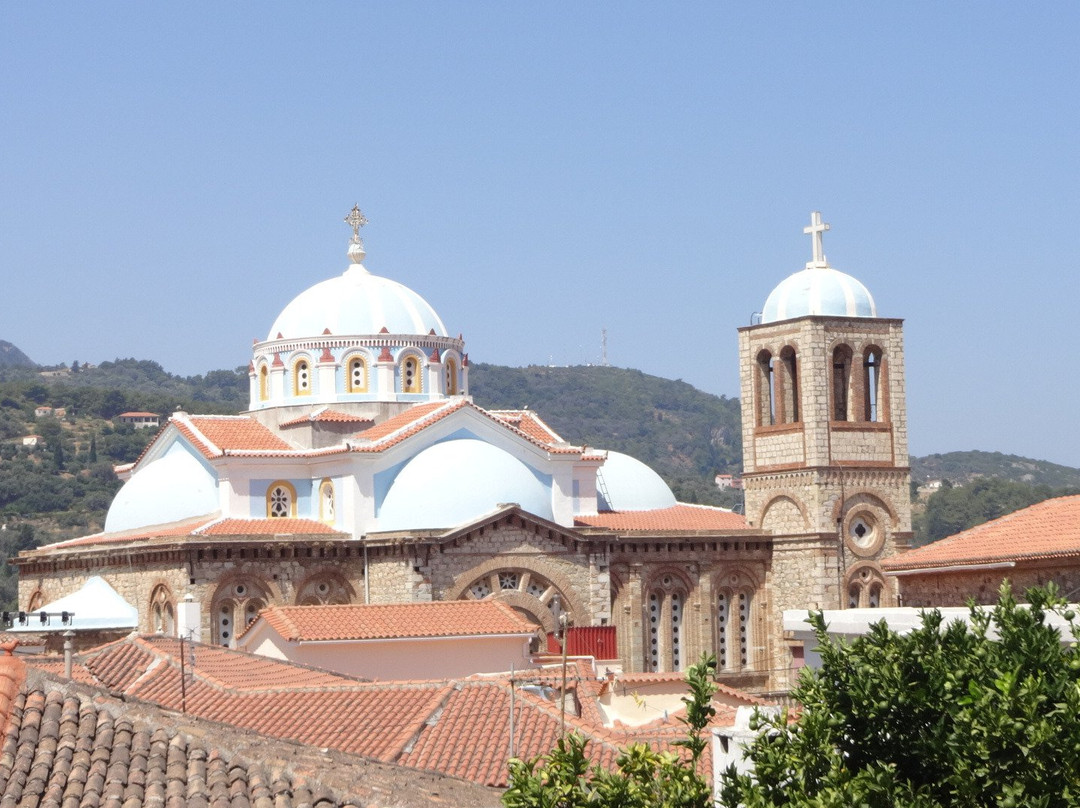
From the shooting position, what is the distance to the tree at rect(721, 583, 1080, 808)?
1009 centimetres

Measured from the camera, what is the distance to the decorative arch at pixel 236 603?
3819 centimetres

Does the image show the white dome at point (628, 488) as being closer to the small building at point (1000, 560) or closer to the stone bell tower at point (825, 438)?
the stone bell tower at point (825, 438)

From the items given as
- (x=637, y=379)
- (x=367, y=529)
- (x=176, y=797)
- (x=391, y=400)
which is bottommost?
(x=176, y=797)

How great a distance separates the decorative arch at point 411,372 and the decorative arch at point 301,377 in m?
2.02

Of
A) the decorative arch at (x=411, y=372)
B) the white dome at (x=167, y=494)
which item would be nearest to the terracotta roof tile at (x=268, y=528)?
the white dome at (x=167, y=494)

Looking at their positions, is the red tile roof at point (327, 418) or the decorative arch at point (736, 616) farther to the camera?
the decorative arch at point (736, 616)

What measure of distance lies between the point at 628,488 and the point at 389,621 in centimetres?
1393

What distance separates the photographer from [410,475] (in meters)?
40.3

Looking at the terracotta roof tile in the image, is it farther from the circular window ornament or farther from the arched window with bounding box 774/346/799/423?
the circular window ornament

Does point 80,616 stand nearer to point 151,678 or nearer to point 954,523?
point 151,678

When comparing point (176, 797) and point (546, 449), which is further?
point (546, 449)

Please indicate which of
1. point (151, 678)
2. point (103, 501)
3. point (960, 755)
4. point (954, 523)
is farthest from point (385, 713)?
point (954, 523)

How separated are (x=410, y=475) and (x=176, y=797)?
2961 centimetres

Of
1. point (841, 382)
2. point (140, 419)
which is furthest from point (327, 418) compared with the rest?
point (140, 419)
